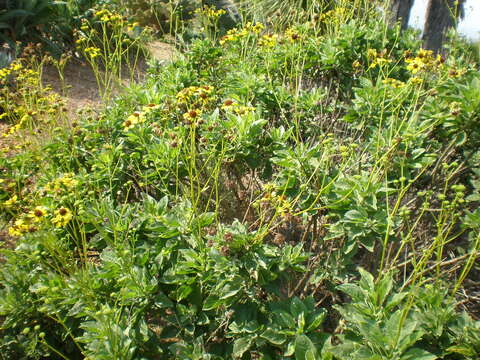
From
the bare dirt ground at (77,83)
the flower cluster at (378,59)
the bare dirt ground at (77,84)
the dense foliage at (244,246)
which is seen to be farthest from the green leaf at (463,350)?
the bare dirt ground at (77,83)

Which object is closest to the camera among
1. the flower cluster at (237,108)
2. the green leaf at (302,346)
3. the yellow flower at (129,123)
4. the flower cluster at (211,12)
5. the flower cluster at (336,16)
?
the green leaf at (302,346)

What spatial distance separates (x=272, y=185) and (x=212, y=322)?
0.64 metres

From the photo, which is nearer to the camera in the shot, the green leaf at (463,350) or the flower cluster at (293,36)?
the green leaf at (463,350)

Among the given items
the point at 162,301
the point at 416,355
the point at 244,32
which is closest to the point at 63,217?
the point at 162,301

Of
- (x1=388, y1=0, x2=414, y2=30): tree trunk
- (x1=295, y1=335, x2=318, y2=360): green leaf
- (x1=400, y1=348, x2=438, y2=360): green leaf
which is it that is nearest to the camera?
(x1=400, y1=348, x2=438, y2=360): green leaf

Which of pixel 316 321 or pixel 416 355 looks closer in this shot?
pixel 416 355

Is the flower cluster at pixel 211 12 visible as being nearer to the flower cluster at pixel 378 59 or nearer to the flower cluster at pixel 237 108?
the flower cluster at pixel 378 59

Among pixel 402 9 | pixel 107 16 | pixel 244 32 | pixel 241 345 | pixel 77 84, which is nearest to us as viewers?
pixel 241 345

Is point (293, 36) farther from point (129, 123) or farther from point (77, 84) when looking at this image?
point (77, 84)

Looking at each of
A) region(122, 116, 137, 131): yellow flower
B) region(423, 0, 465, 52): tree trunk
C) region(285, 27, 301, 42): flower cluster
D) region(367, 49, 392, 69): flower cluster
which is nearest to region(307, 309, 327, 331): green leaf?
region(122, 116, 137, 131): yellow flower

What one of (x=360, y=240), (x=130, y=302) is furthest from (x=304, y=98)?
(x=130, y=302)

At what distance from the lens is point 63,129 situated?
2.41 meters

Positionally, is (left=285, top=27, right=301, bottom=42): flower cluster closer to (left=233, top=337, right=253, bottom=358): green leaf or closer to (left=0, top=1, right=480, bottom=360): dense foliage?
(left=0, top=1, right=480, bottom=360): dense foliage

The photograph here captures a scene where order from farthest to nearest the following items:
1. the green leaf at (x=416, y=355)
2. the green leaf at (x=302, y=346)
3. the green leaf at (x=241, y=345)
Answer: the green leaf at (x=241, y=345) → the green leaf at (x=302, y=346) → the green leaf at (x=416, y=355)
